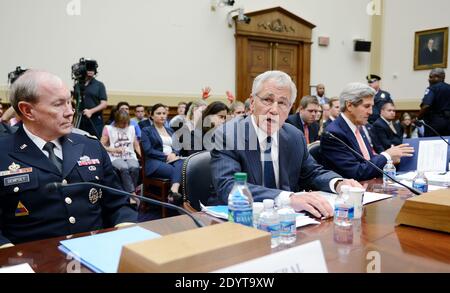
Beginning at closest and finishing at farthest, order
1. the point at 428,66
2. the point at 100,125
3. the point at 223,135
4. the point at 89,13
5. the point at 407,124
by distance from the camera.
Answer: the point at 223,135 < the point at 100,125 < the point at 89,13 < the point at 407,124 < the point at 428,66

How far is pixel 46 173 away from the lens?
141 centimetres

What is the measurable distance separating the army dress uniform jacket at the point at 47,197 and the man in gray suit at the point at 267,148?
1.48 ft

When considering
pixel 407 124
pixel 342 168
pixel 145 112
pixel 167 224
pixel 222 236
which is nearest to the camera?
pixel 222 236

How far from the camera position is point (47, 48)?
17.9ft

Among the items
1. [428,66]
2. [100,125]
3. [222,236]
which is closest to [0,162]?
[222,236]

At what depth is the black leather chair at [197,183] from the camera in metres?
1.79

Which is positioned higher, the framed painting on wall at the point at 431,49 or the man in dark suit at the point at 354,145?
the framed painting on wall at the point at 431,49

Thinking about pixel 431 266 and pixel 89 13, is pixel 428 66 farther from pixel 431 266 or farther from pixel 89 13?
pixel 431 266

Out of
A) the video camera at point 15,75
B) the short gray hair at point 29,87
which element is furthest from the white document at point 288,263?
the video camera at point 15,75

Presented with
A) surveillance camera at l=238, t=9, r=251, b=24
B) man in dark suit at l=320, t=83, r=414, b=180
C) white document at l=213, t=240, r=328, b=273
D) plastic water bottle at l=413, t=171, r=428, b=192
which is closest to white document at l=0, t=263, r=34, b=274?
white document at l=213, t=240, r=328, b=273

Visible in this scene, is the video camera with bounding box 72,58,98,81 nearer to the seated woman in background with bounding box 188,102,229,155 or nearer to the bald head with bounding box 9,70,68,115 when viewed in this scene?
the seated woman in background with bounding box 188,102,229,155

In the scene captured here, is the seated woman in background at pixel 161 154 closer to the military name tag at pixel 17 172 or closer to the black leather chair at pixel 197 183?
the black leather chair at pixel 197 183

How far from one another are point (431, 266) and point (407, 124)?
7.64 m

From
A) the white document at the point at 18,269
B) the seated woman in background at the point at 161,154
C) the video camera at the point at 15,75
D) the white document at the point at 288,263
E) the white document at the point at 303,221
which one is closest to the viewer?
the white document at the point at 288,263
